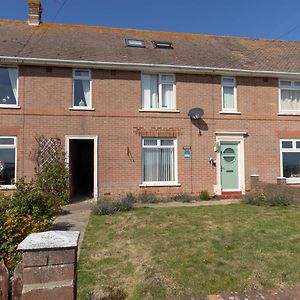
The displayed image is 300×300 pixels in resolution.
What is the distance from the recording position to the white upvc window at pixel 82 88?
13.1 metres

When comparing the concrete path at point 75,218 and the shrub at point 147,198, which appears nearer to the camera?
the concrete path at point 75,218

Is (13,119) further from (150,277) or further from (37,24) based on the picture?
(150,277)

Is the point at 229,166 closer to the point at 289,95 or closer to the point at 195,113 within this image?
the point at 195,113

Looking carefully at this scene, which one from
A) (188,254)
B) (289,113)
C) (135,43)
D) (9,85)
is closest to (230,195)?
(289,113)

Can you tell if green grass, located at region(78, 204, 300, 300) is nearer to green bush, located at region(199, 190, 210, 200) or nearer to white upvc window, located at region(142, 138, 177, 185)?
green bush, located at region(199, 190, 210, 200)

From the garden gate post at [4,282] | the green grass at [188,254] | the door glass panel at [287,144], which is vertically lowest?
the green grass at [188,254]

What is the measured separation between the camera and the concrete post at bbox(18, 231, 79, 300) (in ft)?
9.59

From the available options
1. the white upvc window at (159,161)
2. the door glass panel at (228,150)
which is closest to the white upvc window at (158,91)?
the white upvc window at (159,161)

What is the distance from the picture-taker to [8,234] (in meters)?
5.25

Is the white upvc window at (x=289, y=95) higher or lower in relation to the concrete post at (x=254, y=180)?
higher

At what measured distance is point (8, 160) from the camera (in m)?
12.4

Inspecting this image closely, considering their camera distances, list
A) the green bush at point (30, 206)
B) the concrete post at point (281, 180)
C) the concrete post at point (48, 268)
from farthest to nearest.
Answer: the concrete post at point (281, 180)
the green bush at point (30, 206)
the concrete post at point (48, 268)

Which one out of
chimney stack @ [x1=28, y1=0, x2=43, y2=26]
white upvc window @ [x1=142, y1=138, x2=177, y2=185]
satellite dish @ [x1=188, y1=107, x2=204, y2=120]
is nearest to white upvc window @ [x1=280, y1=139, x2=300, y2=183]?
satellite dish @ [x1=188, y1=107, x2=204, y2=120]

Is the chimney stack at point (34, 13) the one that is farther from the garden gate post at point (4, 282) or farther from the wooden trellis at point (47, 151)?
the garden gate post at point (4, 282)
